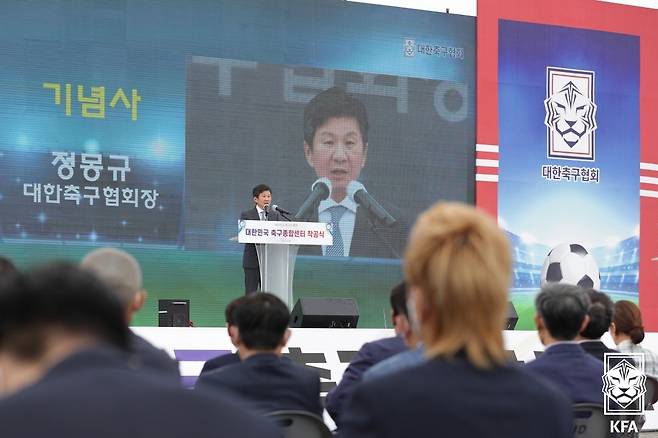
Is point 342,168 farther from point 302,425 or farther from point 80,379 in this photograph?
point 80,379

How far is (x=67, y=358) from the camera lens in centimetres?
87

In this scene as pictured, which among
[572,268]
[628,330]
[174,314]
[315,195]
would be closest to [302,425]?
[628,330]

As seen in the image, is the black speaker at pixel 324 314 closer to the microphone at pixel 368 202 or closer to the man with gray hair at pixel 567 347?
the man with gray hair at pixel 567 347

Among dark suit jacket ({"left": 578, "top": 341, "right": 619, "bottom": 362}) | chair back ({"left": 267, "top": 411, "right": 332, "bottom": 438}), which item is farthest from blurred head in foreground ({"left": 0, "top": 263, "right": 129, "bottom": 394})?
dark suit jacket ({"left": 578, "top": 341, "right": 619, "bottom": 362})

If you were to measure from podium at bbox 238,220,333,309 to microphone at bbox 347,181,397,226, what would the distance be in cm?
220

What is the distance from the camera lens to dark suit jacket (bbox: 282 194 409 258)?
9883mm

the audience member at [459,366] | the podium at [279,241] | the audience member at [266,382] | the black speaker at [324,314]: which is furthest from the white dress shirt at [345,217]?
the audience member at [459,366]

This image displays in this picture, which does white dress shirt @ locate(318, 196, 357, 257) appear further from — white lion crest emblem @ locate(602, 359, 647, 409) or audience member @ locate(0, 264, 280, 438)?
audience member @ locate(0, 264, 280, 438)

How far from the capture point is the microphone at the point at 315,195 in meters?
9.66

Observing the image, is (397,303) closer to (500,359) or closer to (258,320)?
(258,320)

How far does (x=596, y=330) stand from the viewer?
10.0ft

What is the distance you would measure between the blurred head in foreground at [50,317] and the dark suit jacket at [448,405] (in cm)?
44

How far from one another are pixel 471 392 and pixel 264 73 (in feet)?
27.8

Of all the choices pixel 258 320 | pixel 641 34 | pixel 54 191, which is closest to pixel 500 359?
pixel 258 320
